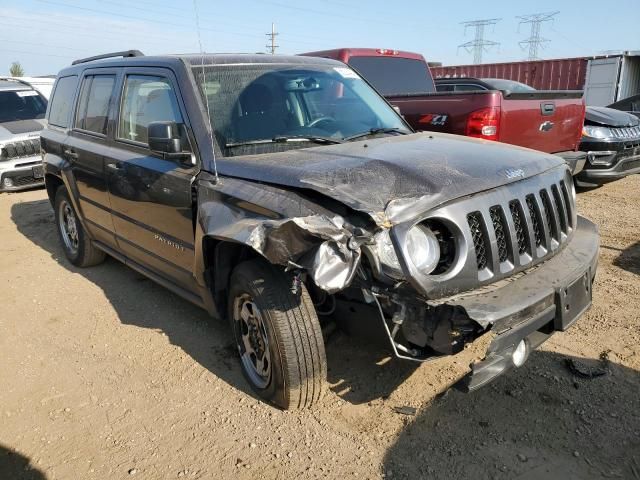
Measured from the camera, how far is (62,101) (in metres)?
5.39

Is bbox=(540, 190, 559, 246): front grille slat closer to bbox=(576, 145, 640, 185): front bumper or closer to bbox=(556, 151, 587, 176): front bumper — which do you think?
→ bbox=(556, 151, 587, 176): front bumper

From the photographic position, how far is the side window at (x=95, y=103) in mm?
4332

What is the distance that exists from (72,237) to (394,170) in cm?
430

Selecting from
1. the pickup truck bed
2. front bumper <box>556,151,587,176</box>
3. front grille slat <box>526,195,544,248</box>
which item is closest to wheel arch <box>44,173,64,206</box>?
the pickup truck bed

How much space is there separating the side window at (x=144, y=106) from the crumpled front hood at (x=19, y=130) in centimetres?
659

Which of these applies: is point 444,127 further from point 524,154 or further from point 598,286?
point 524,154

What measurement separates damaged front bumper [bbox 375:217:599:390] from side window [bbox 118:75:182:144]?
2033 mm

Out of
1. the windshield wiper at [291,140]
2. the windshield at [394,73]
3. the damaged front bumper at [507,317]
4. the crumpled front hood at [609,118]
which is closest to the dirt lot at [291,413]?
the damaged front bumper at [507,317]

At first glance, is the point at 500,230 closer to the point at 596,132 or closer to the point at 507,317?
the point at 507,317

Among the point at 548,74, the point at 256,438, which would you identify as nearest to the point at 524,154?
the point at 256,438

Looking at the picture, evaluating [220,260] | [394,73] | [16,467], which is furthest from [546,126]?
[16,467]

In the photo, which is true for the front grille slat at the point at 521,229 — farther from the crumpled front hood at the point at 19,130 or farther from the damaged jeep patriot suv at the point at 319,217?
the crumpled front hood at the point at 19,130

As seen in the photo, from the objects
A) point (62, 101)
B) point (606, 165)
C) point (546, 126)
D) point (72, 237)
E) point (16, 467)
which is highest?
point (62, 101)

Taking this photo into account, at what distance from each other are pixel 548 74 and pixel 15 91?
18582 millimetres
